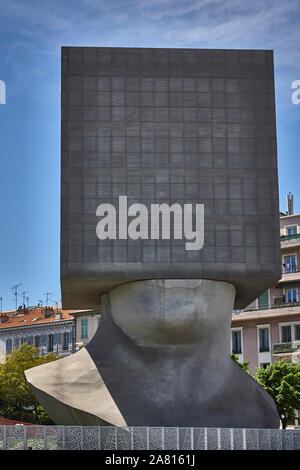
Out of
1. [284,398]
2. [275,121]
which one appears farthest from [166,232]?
[284,398]

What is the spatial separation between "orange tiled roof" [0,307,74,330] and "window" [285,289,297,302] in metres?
27.2

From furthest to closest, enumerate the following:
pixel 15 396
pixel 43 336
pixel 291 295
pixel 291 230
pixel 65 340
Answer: pixel 43 336, pixel 65 340, pixel 15 396, pixel 291 230, pixel 291 295

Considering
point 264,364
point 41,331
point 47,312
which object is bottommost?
point 264,364

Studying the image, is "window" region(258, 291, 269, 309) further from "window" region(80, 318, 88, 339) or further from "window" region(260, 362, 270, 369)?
"window" region(80, 318, 88, 339)

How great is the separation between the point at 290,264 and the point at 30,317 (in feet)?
118

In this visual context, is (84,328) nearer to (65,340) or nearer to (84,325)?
(84,325)

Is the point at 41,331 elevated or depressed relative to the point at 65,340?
elevated

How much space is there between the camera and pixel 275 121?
4088 centimetres

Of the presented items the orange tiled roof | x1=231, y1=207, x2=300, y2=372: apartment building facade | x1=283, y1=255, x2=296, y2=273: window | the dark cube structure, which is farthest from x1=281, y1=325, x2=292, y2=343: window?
the dark cube structure

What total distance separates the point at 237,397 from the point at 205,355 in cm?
227

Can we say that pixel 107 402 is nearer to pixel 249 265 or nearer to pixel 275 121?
pixel 249 265

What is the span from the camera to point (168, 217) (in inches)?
1539

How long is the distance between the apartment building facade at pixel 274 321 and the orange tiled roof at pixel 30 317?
79.2ft

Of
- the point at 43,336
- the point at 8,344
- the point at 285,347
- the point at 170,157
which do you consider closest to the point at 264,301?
the point at 285,347
